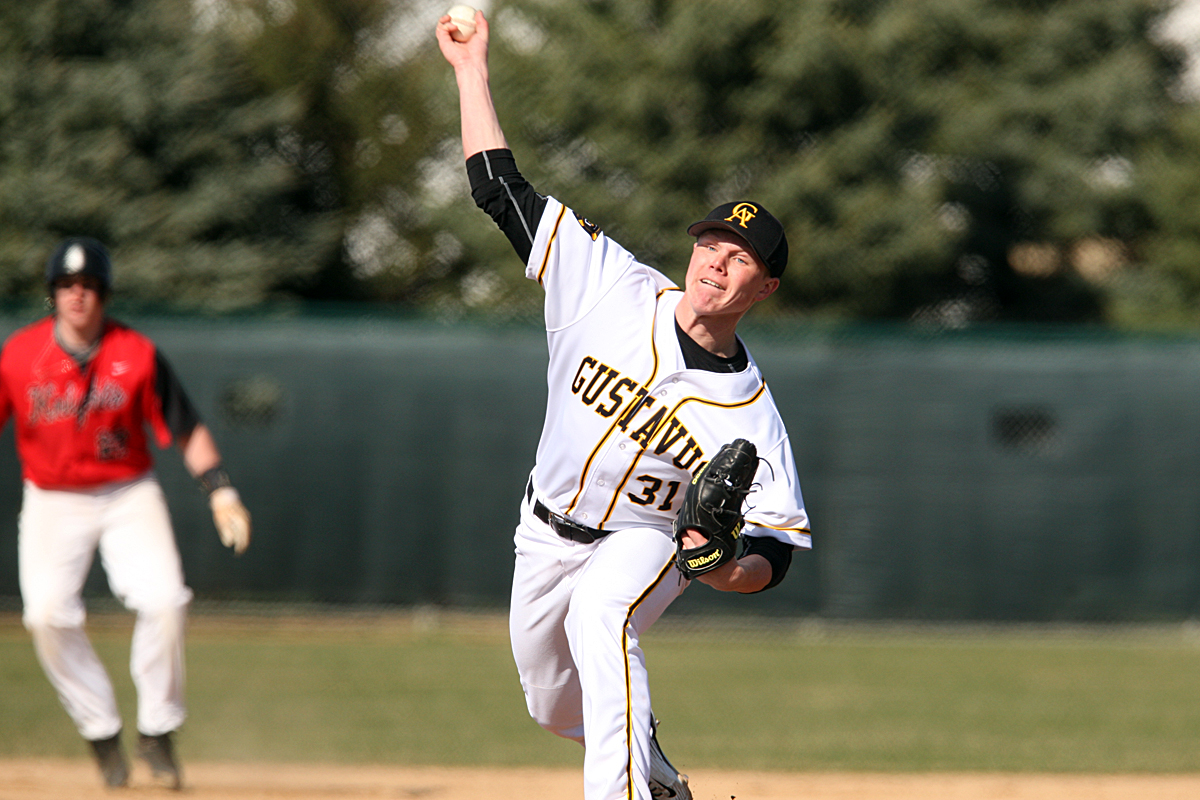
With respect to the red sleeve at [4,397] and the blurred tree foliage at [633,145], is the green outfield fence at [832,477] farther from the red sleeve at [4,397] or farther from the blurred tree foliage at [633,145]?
A: the blurred tree foliage at [633,145]

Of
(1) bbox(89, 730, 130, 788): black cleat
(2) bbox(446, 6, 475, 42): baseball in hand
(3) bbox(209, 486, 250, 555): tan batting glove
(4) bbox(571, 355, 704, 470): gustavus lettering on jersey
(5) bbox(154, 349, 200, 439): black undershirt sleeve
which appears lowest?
(1) bbox(89, 730, 130, 788): black cleat

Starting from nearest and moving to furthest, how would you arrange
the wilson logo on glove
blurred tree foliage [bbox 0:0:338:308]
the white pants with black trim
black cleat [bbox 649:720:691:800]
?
the wilson logo on glove < the white pants with black trim < black cleat [bbox 649:720:691:800] < blurred tree foliage [bbox 0:0:338:308]

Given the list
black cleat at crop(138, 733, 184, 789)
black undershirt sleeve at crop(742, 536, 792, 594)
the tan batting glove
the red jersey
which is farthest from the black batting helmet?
black undershirt sleeve at crop(742, 536, 792, 594)

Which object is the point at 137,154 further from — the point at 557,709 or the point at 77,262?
the point at 557,709

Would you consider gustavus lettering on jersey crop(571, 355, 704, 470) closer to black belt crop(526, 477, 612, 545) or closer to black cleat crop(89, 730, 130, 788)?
black belt crop(526, 477, 612, 545)

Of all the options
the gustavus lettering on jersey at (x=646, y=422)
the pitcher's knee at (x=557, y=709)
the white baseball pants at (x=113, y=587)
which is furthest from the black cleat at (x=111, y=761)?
the gustavus lettering on jersey at (x=646, y=422)

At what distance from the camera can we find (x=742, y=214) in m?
4.06

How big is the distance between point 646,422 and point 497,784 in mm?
2810

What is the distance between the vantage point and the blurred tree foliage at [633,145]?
16.2 metres

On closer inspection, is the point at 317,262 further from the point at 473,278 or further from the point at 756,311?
the point at 756,311

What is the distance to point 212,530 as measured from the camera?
1097 centimetres

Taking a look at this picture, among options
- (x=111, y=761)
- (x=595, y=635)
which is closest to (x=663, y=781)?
(x=595, y=635)

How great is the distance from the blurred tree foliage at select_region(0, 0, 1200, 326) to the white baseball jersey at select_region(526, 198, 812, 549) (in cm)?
1247

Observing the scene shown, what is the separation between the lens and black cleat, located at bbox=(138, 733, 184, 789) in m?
5.70
